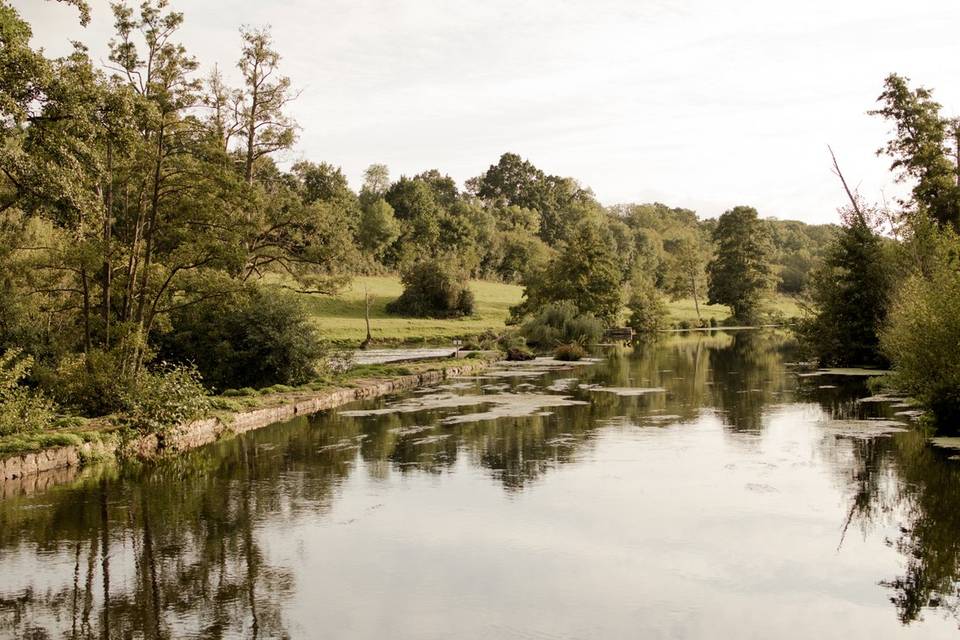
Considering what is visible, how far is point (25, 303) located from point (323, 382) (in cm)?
949

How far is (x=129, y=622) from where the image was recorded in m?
8.69

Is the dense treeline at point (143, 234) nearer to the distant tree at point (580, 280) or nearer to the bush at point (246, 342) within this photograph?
the bush at point (246, 342)

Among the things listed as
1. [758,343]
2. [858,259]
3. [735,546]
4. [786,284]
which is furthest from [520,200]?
[735,546]

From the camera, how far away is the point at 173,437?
19.2 meters

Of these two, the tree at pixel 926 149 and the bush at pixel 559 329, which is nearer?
the tree at pixel 926 149

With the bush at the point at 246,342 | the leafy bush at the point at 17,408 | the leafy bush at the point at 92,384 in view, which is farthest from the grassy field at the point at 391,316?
the leafy bush at the point at 17,408

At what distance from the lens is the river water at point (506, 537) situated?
8.80 metres

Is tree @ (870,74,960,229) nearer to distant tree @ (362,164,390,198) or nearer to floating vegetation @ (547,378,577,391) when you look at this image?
floating vegetation @ (547,378,577,391)

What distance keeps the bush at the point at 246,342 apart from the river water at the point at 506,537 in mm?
7171

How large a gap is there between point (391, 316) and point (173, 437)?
50662mm

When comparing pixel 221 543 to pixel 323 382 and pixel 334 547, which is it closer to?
pixel 334 547

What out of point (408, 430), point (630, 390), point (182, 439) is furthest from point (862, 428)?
point (182, 439)

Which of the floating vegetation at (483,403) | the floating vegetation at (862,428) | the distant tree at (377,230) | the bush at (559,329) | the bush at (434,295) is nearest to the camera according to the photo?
the floating vegetation at (862,428)

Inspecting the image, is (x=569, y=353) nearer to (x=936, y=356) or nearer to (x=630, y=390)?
(x=630, y=390)
